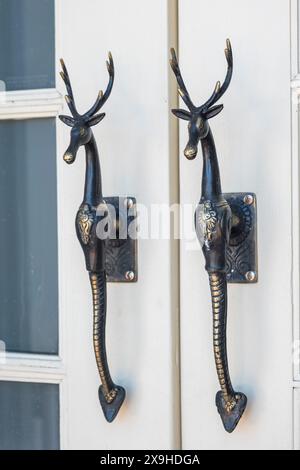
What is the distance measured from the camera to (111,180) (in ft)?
2.00

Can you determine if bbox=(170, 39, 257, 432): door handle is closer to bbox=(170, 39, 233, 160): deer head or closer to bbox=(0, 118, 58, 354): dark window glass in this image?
bbox=(170, 39, 233, 160): deer head

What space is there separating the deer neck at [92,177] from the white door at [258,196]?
0.10 meters

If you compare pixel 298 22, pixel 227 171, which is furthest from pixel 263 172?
pixel 298 22

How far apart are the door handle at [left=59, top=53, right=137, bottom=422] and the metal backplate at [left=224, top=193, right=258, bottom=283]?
0.31 feet

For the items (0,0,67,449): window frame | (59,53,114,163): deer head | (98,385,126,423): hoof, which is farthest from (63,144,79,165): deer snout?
(98,385,126,423): hoof

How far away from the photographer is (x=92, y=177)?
22.3 inches

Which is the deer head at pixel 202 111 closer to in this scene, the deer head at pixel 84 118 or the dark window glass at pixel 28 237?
the deer head at pixel 84 118

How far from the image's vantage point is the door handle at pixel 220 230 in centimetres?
52

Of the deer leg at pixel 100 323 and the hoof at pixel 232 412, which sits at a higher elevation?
the deer leg at pixel 100 323

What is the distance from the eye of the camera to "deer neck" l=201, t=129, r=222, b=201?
1.74ft

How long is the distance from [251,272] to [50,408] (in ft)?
0.82

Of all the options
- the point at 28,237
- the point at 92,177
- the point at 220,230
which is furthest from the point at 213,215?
the point at 28,237

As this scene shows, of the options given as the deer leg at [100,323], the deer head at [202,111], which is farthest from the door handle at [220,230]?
the deer leg at [100,323]

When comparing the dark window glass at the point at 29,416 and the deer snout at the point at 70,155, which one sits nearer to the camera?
the deer snout at the point at 70,155
